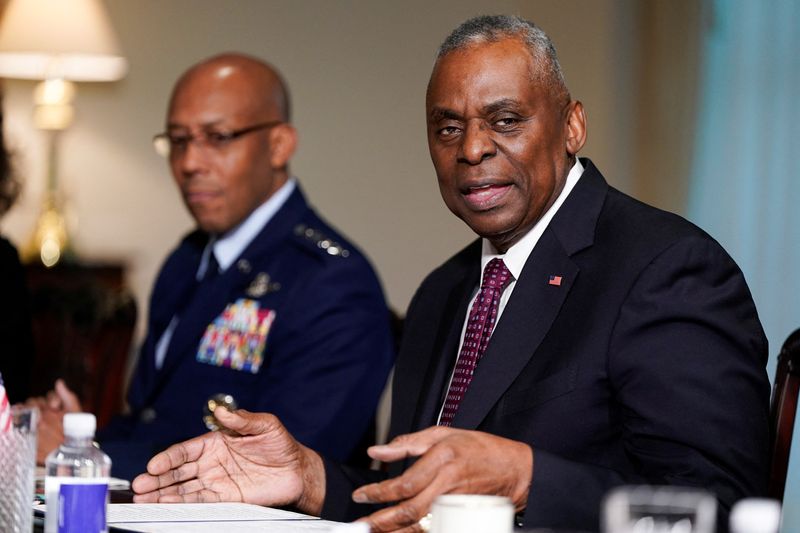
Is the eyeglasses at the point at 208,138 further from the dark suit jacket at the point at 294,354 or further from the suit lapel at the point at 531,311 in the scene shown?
the suit lapel at the point at 531,311

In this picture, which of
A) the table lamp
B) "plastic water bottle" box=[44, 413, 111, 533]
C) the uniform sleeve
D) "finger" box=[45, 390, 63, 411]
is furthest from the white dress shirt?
the table lamp

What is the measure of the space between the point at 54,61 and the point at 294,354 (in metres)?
2.39

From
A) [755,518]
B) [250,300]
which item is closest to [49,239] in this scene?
[250,300]

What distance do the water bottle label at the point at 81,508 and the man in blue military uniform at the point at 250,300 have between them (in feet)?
4.68

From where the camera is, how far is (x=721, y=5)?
4195mm

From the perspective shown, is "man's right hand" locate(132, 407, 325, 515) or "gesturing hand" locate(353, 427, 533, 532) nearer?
"gesturing hand" locate(353, 427, 533, 532)

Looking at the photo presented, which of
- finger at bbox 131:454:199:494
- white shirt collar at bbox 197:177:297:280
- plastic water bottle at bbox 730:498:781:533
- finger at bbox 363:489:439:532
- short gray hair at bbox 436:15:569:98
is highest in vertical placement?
short gray hair at bbox 436:15:569:98

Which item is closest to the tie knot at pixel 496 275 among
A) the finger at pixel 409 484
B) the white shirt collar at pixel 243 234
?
the finger at pixel 409 484

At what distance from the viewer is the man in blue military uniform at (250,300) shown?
3193 millimetres

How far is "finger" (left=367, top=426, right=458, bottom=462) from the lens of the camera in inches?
58.7

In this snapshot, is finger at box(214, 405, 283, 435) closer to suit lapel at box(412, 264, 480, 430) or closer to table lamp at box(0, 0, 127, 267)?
suit lapel at box(412, 264, 480, 430)

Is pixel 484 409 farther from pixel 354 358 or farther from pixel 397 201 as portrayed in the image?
pixel 397 201

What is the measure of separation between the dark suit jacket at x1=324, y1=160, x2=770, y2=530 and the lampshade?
317 centimetres

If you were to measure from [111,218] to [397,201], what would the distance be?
1314 millimetres
